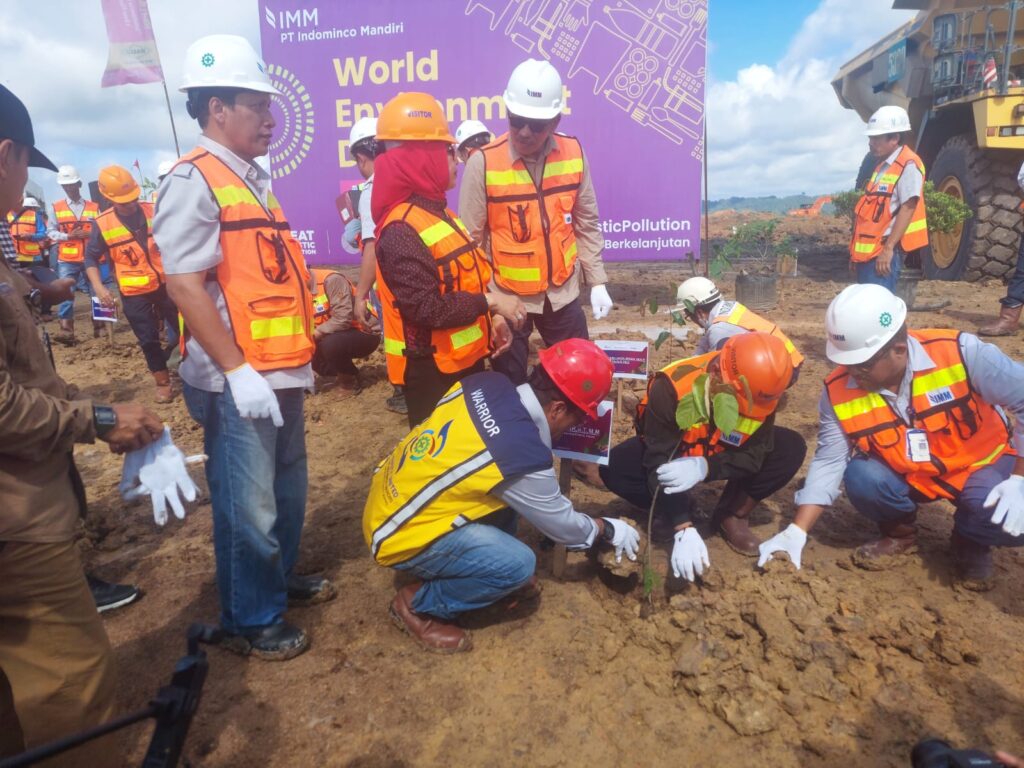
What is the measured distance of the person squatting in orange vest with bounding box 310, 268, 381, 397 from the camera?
5184mm

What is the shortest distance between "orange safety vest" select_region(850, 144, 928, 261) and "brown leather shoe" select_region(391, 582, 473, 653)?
4544 millimetres

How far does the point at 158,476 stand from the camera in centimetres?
173

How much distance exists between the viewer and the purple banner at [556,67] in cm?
712

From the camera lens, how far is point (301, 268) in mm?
2242

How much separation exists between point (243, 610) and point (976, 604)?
2.76 meters

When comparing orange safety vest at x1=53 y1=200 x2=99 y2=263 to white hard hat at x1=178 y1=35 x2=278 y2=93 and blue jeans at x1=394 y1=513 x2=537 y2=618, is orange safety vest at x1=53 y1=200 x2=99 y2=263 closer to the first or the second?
white hard hat at x1=178 y1=35 x2=278 y2=93

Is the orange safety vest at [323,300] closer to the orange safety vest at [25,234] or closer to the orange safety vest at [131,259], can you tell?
the orange safety vest at [131,259]

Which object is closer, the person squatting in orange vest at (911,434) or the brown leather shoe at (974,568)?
the person squatting in orange vest at (911,434)

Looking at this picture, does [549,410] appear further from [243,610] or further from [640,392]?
[640,392]

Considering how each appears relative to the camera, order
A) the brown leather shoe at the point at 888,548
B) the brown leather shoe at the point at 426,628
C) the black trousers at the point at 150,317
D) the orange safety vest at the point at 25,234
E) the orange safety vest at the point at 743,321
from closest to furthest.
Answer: the brown leather shoe at the point at 426,628, the brown leather shoe at the point at 888,548, the orange safety vest at the point at 743,321, the black trousers at the point at 150,317, the orange safety vest at the point at 25,234

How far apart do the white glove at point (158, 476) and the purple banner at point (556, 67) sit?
20.3ft

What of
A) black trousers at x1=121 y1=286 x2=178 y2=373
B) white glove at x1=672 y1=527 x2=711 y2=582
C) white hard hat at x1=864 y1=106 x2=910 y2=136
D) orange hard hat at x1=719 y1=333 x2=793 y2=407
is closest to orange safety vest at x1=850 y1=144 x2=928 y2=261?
white hard hat at x1=864 y1=106 x2=910 y2=136

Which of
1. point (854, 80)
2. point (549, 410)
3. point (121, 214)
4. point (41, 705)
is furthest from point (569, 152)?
point (854, 80)

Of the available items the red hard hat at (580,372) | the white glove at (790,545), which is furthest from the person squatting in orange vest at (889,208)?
the red hard hat at (580,372)
